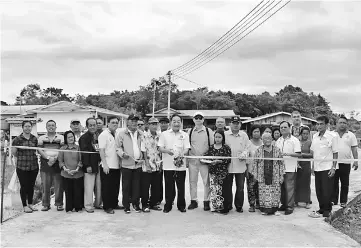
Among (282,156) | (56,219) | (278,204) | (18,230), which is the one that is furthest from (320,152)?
(18,230)

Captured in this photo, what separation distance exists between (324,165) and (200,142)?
2.18 metres

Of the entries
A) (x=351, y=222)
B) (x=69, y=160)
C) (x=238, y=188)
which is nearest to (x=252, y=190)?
(x=238, y=188)

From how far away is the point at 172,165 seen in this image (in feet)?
23.1

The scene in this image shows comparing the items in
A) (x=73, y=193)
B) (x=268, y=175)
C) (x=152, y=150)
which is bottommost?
(x=73, y=193)

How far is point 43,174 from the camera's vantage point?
282 inches

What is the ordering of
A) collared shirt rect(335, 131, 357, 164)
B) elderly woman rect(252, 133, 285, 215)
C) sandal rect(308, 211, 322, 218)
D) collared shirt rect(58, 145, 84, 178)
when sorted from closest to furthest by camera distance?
1. sandal rect(308, 211, 322, 218)
2. elderly woman rect(252, 133, 285, 215)
3. collared shirt rect(58, 145, 84, 178)
4. collared shirt rect(335, 131, 357, 164)

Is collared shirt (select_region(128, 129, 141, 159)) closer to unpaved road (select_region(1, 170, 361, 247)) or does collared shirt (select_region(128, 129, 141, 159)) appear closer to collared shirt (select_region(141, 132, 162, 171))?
collared shirt (select_region(141, 132, 162, 171))

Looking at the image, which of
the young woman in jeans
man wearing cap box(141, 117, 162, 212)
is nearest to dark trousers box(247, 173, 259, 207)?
man wearing cap box(141, 117, 162, 212)

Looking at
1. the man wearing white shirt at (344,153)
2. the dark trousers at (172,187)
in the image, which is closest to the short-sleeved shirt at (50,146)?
the dark trousers at (172,187)

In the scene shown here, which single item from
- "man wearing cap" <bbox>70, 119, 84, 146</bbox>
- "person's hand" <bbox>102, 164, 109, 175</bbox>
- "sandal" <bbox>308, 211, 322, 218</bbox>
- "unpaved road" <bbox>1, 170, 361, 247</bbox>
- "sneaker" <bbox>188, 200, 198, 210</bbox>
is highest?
"man wearing cap" <bbox>70, 119, 84, 146</bbox>

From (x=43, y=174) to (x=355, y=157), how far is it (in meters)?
5.80

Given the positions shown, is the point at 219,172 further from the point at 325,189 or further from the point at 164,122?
the point at 325,189

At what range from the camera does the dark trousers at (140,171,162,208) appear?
7070mm

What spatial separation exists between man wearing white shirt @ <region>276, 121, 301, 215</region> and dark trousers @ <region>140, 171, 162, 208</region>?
90.4 inches
